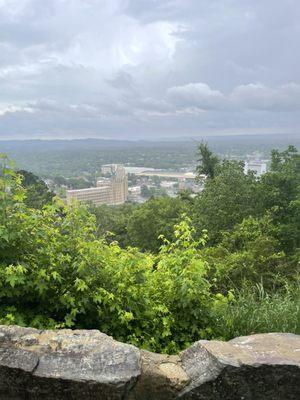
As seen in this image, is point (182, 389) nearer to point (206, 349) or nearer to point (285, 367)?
point (206, 349)

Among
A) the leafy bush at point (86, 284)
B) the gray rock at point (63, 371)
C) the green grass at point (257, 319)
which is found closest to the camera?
the gray rock at point (63, 371)

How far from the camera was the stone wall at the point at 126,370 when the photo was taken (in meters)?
2.89

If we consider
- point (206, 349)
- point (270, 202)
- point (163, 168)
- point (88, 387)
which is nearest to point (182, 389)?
point (206, 349)

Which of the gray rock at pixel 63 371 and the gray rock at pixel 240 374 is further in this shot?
the gray rock at pixel 240 374

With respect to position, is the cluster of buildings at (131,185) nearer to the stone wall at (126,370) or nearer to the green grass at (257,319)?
the green grass at (257,319)

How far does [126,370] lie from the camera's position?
9.68ft

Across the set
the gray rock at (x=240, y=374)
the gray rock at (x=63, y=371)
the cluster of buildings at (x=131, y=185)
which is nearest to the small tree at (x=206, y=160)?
the gray rock at (x=240, y=374)

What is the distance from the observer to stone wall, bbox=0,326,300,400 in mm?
2887

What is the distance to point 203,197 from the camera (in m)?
26.0

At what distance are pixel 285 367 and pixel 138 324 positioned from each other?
1.51 m

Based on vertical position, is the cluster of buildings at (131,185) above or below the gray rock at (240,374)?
below

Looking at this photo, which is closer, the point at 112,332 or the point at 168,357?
the point at 168,357

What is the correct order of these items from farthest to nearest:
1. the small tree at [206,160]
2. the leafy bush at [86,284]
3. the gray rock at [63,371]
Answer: the small tree at [206,160] < the leafy bush at [86,284] < the gray rock at [63,371]

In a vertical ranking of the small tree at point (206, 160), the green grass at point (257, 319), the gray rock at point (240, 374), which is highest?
the small tree at point (206, 160)
